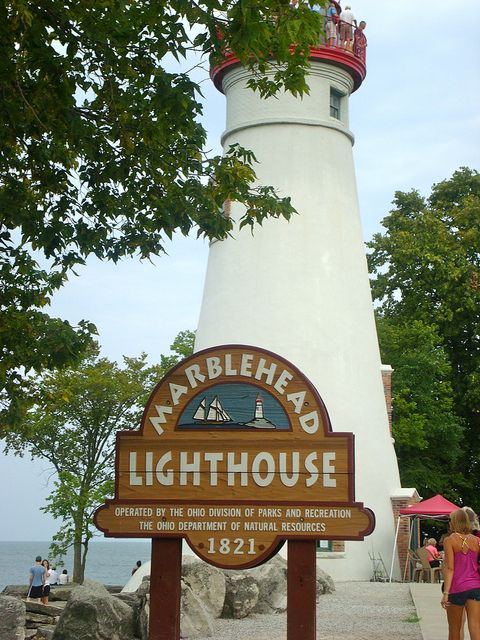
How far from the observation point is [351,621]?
17797 mm

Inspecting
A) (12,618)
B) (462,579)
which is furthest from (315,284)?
(462,579)

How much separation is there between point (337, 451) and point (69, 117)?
186 inches

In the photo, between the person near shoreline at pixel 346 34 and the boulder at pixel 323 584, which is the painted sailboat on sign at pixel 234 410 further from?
the person near shoreline at pixel 346 34

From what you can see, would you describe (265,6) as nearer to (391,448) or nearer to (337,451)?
(337,451)

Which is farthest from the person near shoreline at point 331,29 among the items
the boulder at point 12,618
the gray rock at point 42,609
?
the boulder at point 12,618

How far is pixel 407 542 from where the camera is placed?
28.2 metres

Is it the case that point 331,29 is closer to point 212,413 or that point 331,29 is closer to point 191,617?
point 191,617

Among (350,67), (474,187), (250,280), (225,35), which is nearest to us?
(225,35)

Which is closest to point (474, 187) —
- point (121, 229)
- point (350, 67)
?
point (350, 67)

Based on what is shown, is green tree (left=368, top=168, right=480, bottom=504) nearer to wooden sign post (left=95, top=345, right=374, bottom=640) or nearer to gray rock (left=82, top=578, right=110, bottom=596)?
gray rock (left=82, top=578, right=110, bottom=596)

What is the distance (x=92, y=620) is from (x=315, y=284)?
570 inches

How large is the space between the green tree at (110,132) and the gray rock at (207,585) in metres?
4.89

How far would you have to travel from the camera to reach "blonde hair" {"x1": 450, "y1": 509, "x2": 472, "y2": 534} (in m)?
10.9

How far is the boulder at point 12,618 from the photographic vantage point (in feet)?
53.0
